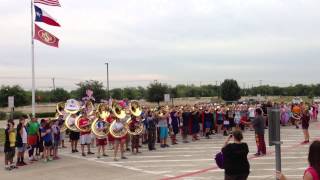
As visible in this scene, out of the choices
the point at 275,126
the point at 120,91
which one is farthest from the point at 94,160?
the point at 120,91

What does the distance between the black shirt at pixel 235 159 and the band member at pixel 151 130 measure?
1146 centimetres

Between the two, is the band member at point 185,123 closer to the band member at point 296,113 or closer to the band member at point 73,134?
the band member at point 73,134

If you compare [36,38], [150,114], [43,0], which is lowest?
[150,114]

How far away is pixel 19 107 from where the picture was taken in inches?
2598

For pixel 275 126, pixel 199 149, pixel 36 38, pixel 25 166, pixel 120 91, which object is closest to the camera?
pixel 275 126

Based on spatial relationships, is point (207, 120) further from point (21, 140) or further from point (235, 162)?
point (235, 162)

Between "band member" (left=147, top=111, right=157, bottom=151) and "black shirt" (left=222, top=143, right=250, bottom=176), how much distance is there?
1146cm

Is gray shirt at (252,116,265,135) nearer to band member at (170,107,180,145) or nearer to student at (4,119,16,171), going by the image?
band member at (170,107,180,145)

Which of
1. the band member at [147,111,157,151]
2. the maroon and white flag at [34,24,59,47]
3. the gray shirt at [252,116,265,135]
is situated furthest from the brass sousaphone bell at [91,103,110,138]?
the maroon and white flag at [34,24,59,47]

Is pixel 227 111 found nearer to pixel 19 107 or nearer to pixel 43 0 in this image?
pixel 43 0

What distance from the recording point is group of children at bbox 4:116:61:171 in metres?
15.3

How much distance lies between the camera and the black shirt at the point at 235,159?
25.1 ft

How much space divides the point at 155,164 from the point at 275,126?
8998 millimetres

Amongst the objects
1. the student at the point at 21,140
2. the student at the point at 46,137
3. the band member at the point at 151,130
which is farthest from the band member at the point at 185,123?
the student at the point at 21,140
